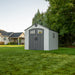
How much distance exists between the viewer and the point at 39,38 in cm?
1652

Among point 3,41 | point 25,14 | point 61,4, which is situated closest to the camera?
point 25,14

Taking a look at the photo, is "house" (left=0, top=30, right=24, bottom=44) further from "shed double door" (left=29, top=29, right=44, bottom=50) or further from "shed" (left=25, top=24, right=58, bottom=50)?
"shed double door" (left=29, top=29, right=44, bottom=50)

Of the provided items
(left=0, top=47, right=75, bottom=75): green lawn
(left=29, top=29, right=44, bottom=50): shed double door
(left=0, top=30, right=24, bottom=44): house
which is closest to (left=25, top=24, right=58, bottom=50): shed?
(left=29, top=29, right=44, bottom=50): shed double door

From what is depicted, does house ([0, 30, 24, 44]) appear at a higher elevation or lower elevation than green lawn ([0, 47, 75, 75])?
higher

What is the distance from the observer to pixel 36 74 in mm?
4168

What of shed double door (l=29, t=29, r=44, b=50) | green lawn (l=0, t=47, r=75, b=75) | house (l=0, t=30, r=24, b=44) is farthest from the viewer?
house (l=0, t=30, r=24, b=44)

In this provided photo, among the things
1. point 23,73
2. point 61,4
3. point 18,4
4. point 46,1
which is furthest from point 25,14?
point 23,73

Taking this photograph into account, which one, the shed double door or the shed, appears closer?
the shed

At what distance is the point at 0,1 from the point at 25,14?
21.8 feet

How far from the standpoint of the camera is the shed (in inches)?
627

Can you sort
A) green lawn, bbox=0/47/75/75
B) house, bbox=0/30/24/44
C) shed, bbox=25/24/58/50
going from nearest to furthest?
green lawn, bbox=0/47/75/75
shed, bbox=25/24/58/50
house, bbox=0/30/24/44

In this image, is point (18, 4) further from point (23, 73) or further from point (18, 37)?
point (18, 37)

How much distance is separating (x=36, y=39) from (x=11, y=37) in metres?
28.2

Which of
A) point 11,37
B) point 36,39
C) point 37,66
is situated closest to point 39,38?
point 36,39
